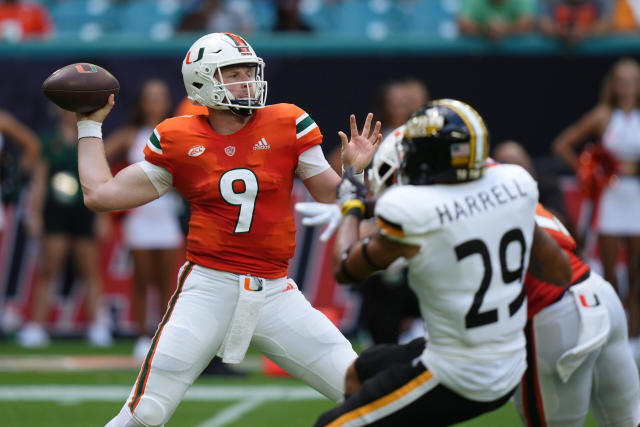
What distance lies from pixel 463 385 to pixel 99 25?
8.88 m

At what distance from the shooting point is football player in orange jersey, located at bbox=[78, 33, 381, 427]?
4289 mm

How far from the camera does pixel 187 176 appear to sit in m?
4.36

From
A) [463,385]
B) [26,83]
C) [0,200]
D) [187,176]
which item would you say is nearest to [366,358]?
[463,385]

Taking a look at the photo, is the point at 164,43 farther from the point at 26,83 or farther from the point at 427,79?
the point at 427,79

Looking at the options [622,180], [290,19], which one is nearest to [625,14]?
[622,180]

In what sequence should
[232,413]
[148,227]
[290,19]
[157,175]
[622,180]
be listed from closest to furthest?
[157,175]
[232,413]
[148,227]
[622,180]
[290,19]

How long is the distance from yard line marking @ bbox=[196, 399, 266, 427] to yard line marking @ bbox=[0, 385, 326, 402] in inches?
5.2

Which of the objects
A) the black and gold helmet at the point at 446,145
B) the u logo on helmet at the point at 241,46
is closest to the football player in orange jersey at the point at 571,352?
the black and gold helmet at the point at 446,145

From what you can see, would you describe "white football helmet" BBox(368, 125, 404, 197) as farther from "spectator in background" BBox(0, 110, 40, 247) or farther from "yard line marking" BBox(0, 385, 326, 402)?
"spectator in background" BBox(0, 110, 40, 247)

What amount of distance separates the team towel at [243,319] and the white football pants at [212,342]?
2 cm

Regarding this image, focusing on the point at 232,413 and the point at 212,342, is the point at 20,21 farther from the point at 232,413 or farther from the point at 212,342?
the point at 212,342

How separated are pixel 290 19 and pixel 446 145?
6940mm

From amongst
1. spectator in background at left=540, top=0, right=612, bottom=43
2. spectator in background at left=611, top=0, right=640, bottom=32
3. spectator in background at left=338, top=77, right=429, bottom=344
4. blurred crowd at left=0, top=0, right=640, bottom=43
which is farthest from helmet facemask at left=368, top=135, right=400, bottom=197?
spectator in background at left=611, top=0, right=640, bottom=32

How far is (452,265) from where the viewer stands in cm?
337
